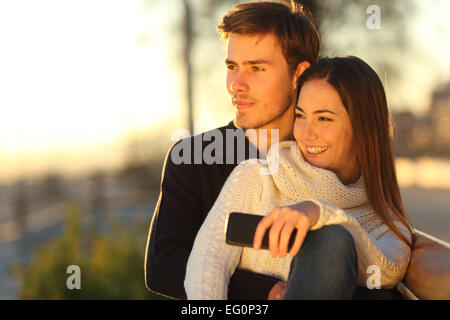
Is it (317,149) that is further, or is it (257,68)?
(257,68)

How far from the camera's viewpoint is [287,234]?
213cm

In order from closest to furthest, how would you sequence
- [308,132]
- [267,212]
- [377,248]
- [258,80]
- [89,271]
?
[377,248] < [267,212] < [308,132] < [258,80] < [89,271]

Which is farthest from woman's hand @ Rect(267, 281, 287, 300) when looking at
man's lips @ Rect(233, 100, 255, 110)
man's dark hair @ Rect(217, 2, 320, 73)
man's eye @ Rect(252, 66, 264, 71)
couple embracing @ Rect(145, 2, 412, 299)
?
man's dark hair @ Rect(217, 2, 320, 73)

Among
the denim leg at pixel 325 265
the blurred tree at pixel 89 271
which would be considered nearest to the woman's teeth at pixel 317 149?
the denim leg at pixel 325 265

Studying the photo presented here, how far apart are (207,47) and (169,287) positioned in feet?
16.1

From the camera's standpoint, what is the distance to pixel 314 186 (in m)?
2.94

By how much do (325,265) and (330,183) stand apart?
774 mm

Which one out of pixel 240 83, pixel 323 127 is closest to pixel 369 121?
pixel 323 127

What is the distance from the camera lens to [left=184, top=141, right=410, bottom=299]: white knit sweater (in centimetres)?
261

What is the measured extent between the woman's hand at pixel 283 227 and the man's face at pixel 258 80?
5.05 feet

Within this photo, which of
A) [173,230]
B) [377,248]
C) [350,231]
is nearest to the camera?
[350,231]

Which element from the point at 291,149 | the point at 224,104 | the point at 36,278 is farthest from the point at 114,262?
the point at 291,149

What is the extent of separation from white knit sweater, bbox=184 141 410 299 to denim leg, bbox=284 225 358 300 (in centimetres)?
17

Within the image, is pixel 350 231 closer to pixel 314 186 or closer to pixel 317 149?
pixel 314 186
